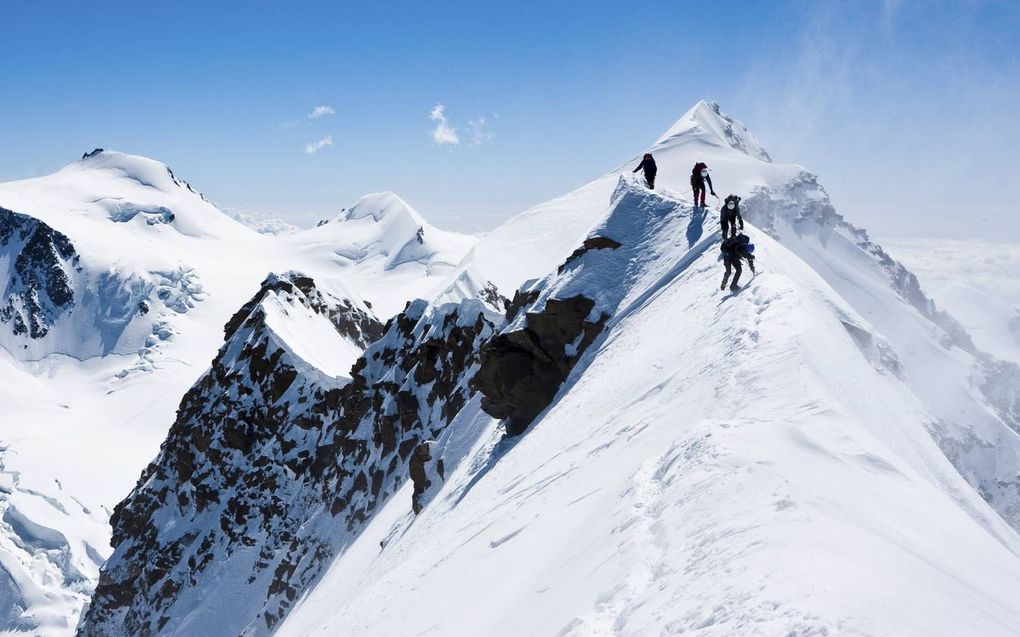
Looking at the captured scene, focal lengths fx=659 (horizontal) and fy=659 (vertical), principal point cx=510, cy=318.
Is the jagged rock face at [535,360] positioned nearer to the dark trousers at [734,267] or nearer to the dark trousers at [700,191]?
the dark trousers at [700,191]

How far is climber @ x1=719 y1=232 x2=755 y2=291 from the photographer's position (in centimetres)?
2019

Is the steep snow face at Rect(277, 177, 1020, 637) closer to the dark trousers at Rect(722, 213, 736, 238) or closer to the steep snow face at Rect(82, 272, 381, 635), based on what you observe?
the dark trousers at Rect(722, 213, 736, 238)

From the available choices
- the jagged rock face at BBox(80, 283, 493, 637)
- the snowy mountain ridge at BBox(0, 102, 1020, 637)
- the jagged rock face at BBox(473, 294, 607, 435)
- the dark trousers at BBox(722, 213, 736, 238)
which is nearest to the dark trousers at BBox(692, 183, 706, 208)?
the snowy mountain ridge at BBox(0, 102, 1020, 637)

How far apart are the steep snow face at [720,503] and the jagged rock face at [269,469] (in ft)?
83.3

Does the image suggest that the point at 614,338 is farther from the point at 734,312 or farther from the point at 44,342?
the point at 44,342

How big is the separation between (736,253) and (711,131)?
358 feet

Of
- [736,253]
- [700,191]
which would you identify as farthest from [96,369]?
[736,253]

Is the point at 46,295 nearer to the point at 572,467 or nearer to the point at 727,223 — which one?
the point at 727,223

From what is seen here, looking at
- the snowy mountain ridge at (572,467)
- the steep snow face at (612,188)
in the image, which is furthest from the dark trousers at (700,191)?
the steep snow face at (612,188)

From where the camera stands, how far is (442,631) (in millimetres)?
12430

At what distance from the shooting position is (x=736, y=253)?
20578 millimetres

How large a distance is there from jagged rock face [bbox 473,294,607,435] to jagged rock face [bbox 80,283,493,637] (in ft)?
63.8

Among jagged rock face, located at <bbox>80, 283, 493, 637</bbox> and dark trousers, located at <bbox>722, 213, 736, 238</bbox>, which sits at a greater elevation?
dark trousers, located at <bbox>722, 213, 736, 238</bbox>

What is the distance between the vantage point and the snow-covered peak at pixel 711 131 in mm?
115875
